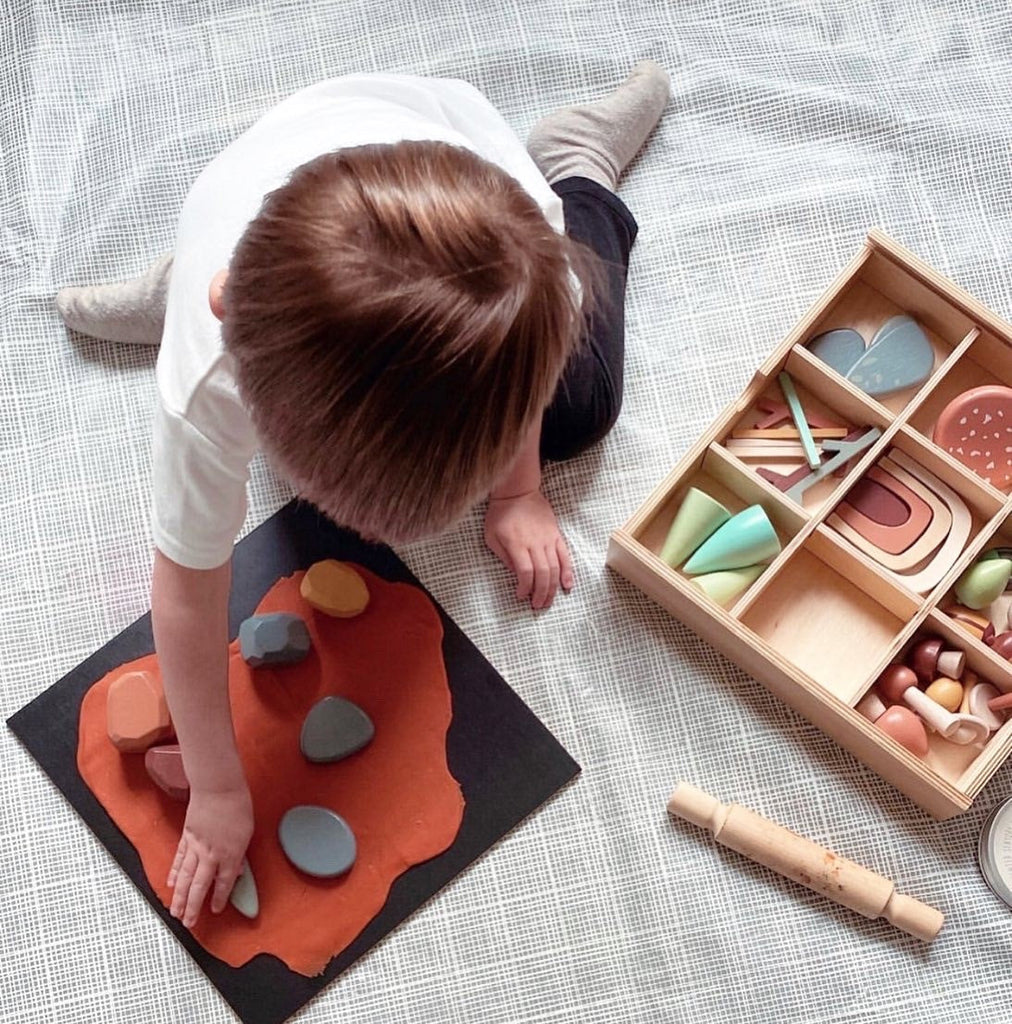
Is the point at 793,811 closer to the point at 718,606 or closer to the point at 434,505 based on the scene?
the point at 718,606

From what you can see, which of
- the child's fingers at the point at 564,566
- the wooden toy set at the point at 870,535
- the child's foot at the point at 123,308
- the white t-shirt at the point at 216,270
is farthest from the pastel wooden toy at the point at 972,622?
the child's foot at the point at 123,308

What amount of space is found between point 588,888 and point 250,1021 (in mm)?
236

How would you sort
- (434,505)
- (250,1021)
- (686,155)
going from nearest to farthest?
(434,505) < (250,1021) < (686,155)

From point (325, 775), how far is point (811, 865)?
327mm

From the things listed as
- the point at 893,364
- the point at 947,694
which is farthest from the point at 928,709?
the point at 893,364

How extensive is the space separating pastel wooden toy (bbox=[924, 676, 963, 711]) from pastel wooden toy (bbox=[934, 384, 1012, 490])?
14cm

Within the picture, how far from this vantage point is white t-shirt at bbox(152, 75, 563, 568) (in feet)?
2.09

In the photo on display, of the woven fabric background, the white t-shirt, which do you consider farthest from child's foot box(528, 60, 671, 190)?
the white t-shirt

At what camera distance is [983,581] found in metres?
0.78

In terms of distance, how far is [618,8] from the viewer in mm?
920

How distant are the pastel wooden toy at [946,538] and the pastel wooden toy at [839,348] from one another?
0.07 meters

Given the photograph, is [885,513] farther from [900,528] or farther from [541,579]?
[541,579]

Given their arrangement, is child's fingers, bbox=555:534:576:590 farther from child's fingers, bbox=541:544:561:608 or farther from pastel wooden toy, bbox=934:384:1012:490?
pastel wooden toy, bbox=934:384:1012:490

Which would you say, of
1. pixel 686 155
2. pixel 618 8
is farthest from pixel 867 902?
pixel 618 8
